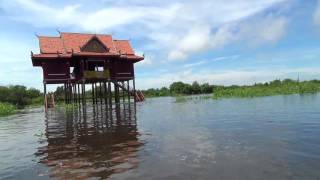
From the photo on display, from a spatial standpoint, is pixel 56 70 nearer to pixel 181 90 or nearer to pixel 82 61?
pixel 82 61

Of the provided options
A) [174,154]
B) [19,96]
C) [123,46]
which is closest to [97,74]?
[123,46]

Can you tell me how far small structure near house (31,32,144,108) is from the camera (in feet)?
128

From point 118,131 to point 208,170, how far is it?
7.90 m

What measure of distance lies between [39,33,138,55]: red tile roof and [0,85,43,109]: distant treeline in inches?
719

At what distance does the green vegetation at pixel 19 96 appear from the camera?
59.8m

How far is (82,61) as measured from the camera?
39500 millimetres

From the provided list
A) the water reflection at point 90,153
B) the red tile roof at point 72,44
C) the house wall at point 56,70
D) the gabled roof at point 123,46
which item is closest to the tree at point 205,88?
the gabled roof at point 123,46

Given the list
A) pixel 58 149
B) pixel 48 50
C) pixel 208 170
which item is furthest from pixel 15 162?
pixel 48 50

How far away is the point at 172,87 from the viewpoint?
98.0 m

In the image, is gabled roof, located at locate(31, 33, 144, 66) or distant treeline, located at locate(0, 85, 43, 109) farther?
distant treeline, located at locate(0, 85, 43, 109)

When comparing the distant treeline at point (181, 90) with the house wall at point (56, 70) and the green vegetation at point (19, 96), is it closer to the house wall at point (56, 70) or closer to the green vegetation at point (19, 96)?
the green vegetation at point (19, 96)

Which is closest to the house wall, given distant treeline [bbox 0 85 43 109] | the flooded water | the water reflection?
distant treeline [bbox 0 85 43 109]

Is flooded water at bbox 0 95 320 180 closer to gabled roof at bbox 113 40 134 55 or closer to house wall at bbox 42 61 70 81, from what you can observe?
house wall at bbox 42 61 70 81

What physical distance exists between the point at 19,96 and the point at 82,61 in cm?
2932
